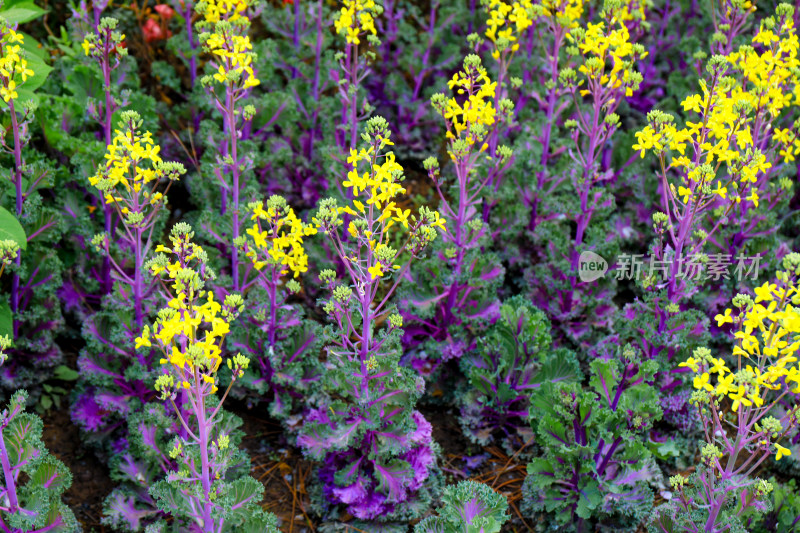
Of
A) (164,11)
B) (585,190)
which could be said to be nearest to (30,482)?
(585,190)

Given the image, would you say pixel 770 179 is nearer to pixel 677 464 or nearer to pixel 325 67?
pixel 677 464

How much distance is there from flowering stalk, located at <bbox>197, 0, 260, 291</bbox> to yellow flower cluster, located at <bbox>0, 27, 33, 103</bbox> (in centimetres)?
95

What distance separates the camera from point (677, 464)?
4781 mm

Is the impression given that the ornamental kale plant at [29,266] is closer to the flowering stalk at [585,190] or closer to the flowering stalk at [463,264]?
the flowering stalk at [463,264]

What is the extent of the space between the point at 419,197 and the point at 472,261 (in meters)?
1.35

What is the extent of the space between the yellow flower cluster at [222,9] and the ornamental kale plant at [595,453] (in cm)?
304

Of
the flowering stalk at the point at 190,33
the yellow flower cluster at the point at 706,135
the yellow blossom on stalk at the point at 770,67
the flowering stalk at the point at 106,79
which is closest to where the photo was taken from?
the yellow flower cluster at the point at 706,135

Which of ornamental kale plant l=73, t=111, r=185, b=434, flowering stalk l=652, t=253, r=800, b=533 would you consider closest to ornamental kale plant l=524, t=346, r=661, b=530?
flowering stalk l=652, t=253, r=800, b=533

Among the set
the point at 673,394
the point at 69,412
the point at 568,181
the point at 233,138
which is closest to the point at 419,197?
the point at 568,181

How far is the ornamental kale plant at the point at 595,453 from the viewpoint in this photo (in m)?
4.26

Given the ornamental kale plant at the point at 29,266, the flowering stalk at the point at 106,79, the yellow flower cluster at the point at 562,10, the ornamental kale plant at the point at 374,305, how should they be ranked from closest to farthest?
the ornamental kale plant at the point at 374,305
the ornamental kale plant at the point at 29,266
the flowering stalk at the point at 106,79
the yellow flower cluster at the point at 562,10

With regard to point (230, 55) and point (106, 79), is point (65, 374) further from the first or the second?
point (230, 55)

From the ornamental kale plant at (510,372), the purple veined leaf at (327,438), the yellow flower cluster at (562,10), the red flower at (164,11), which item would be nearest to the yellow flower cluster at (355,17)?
the yellow flower cluster at (562,10)

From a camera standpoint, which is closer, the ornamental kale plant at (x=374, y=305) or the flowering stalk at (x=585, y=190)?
the ornamental kale plant at (x=374, y=305)
